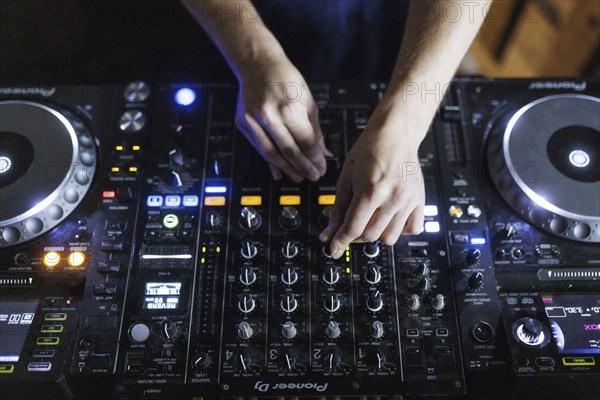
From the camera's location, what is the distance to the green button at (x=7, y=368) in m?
1.51

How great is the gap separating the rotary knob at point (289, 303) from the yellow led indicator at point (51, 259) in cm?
69

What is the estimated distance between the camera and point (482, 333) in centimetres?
157

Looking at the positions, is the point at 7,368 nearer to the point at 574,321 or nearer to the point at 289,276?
the point at 289,276

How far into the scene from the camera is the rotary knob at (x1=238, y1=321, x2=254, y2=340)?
154 centimetres

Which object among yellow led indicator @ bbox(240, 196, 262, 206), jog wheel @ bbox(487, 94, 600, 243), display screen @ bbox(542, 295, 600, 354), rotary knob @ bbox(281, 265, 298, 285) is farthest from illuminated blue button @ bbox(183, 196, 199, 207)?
display screen @ bbox(542, 295, 600, 354)

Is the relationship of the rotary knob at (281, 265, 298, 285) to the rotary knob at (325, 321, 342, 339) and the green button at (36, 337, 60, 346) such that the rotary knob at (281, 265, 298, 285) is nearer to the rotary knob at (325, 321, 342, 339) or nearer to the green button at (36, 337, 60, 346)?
the rotary knob at (325, 321, 342, 339)

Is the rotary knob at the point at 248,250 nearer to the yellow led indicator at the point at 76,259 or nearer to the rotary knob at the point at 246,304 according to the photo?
the rotary knob at the point at 246,304

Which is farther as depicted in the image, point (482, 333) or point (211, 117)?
point (211, 117)

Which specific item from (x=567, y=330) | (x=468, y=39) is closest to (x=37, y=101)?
(x=468, y=39)

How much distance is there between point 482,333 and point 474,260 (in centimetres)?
20

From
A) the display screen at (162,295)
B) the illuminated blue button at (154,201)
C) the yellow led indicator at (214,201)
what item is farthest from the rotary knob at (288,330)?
the illuminated blue button at (154,201)

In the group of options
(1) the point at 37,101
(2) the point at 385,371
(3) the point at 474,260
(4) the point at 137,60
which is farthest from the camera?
(4) the point at 137,60

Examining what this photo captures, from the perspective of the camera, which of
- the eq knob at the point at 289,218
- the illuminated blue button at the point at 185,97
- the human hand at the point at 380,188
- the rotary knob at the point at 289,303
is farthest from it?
the illuminated blue button at the point at 185,97

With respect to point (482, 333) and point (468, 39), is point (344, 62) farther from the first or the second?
point (482, 333)
